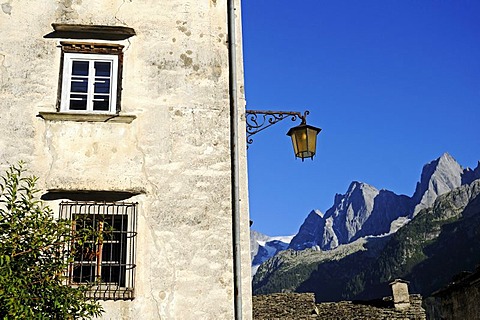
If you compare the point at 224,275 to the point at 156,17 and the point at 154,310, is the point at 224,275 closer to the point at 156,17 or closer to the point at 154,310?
the point at 154,310

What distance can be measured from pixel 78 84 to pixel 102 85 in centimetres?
37

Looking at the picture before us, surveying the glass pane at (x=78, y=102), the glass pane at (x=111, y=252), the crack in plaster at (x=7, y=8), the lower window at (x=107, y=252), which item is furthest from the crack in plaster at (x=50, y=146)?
the crack in plaster at (x=7, y=8)

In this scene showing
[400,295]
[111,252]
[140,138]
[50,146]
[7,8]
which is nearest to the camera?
[111,252]

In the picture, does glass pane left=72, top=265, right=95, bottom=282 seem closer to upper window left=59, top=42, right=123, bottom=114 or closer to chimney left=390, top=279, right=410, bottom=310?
upper window left=59, top=42, right=123, bottom=114

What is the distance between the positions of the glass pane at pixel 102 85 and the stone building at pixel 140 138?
18mm

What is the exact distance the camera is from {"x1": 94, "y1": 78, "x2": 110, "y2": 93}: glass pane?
8914mm

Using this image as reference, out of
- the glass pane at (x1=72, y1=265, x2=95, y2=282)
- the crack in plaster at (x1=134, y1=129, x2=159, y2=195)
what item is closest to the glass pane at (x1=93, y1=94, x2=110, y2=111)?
the crack in plaster at (x1=134, y1=129, x2=159, y2=195)

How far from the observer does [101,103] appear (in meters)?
8.87

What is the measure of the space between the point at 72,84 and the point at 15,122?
104cm

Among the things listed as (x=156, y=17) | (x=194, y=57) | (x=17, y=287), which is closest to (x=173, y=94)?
(x=194, y=57)

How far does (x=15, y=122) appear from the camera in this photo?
8578 mm

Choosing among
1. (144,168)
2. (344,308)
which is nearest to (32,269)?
(144,168)

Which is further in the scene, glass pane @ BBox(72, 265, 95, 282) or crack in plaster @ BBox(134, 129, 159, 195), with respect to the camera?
crack in plaster @ BBox(134, 129, 159, 195)

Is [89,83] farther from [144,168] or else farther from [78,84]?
[144,168]
